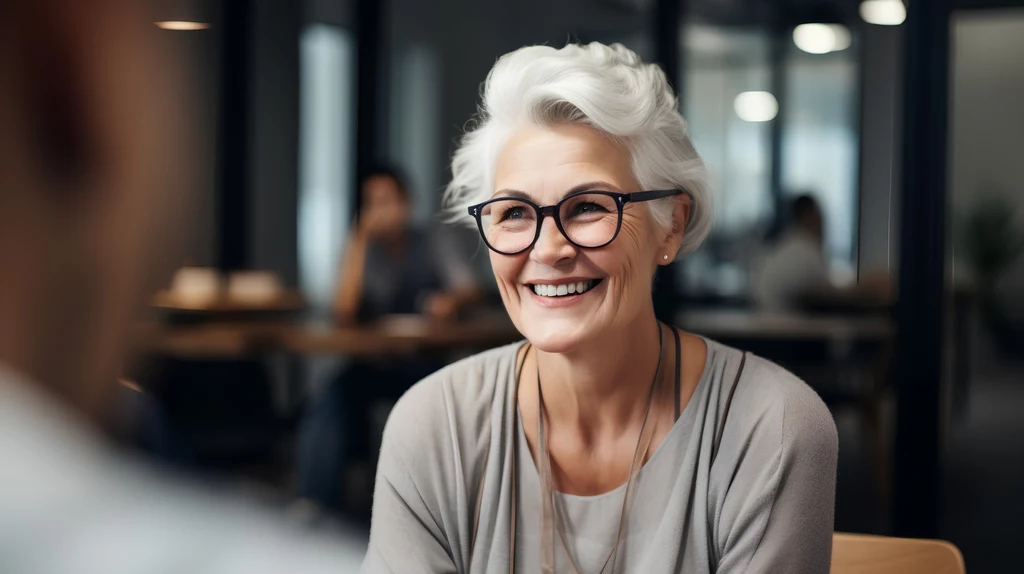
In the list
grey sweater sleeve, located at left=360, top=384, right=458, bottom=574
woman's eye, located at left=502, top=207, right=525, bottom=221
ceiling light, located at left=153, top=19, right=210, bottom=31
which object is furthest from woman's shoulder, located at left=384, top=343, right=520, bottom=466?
ceiling light, located at left=153, top=19, right=210, bottom=31

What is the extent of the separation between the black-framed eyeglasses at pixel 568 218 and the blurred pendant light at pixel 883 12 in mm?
2373

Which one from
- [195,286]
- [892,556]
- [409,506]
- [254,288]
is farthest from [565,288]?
[195,286]

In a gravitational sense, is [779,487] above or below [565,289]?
below

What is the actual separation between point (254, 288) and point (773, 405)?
310cm

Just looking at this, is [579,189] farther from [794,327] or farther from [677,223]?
[794,327]

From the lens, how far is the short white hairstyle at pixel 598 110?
122cm

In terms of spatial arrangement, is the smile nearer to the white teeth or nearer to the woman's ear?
the white teeth

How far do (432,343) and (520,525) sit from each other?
213 centimetres

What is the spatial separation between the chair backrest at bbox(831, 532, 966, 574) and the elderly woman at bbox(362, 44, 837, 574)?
23cm

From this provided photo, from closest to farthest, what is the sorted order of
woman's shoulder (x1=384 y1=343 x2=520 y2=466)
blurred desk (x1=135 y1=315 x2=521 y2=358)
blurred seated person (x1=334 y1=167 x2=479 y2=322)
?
woman's shoulder (x1=384 y1=343 x2=520 y2=466) < blurred desk (x1=135 y1=315 x2=521 y2=358) < blurred seated person (x1=334 y1=167 x2=479 y2=322)

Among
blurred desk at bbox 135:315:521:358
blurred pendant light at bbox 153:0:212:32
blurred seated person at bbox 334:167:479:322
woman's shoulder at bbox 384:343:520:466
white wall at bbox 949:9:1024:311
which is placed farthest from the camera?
blurred pendant light at bbox 153:0:212:32

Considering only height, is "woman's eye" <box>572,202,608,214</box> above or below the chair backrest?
above

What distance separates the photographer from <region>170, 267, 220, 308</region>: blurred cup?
4.00m

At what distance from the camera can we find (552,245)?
48.2 inches
